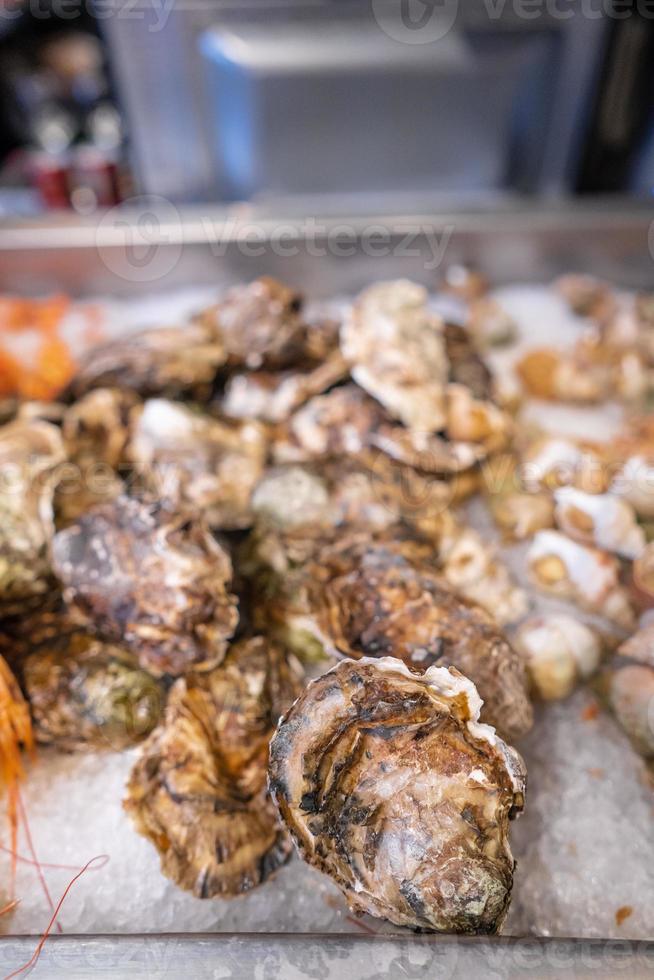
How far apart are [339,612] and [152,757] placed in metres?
0.34

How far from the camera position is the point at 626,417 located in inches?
64.4

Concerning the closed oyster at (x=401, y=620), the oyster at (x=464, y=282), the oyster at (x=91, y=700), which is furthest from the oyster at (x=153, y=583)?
the oyster at (x=464, y=282)

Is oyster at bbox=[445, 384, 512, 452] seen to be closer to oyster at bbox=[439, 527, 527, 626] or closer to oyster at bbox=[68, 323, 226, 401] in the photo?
oyster at bbox=[439, 527, 527, 626]

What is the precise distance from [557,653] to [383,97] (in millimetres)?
1780

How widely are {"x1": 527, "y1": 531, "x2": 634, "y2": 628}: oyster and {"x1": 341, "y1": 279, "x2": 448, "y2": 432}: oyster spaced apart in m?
0.31

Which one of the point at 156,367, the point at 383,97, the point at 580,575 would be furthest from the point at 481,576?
the point at 383,97

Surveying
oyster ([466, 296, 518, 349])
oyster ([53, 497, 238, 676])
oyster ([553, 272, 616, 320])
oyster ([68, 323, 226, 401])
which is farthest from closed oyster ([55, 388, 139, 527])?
oyster ([553, 272, 616, 320])

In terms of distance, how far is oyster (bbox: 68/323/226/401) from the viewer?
143cm

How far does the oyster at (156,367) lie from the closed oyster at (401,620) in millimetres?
531

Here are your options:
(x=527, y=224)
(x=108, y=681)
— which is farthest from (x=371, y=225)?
(x=108, y=681)

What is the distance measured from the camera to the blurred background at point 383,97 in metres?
1.99

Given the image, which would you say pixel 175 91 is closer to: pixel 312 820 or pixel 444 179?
pixel 444 179

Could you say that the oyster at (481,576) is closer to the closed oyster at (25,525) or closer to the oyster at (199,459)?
the oyster at (199,459)

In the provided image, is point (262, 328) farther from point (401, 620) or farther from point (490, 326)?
point (401, 620)
